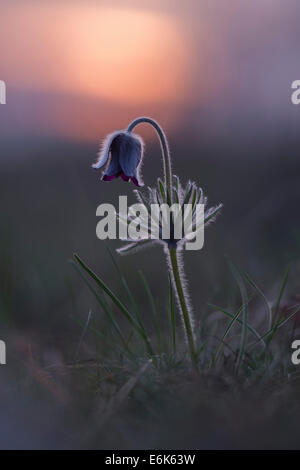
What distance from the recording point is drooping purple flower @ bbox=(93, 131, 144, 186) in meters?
2.89

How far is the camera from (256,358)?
7.70 ft

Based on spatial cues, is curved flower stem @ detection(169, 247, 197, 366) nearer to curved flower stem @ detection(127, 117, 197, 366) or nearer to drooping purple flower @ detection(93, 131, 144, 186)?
curved flower stem @ detection(127, 117, 197, 366)

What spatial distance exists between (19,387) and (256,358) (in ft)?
3.01

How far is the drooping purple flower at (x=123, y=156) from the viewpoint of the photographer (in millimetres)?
2889

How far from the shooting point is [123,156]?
2.89 m
